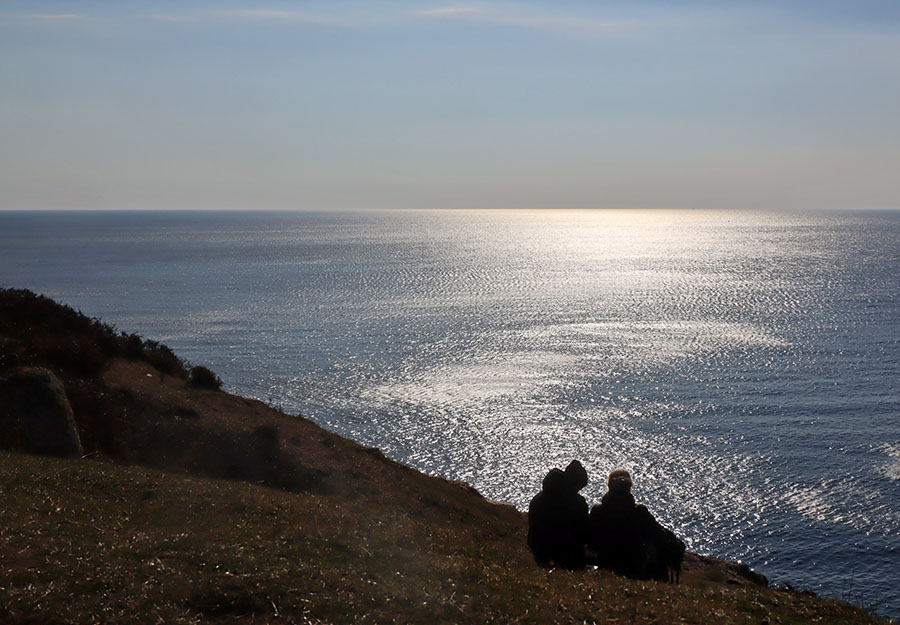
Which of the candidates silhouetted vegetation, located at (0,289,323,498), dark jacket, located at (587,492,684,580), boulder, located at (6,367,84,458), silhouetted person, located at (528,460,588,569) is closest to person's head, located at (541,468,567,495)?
silhouetted person, located at (528,460,588,569)

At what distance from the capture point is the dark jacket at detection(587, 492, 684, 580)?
1370 centimetres

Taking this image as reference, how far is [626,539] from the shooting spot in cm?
1378

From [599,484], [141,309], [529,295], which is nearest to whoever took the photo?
[599,484]

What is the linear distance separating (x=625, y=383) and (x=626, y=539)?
52198 mm

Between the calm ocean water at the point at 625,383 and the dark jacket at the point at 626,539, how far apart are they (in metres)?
17.2

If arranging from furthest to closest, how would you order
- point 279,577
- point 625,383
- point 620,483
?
point 625,383 < point 620,483 < point 279,577

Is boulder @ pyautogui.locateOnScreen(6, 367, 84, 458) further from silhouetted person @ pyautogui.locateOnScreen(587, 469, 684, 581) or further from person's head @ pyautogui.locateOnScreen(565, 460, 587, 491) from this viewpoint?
silhouetted person @ pyautogui.locateOnScreen(587, 469, 684, 581)

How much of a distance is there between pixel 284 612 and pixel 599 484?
36.3 metres

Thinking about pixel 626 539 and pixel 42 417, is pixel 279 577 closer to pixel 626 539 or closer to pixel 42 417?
pixel 626 539

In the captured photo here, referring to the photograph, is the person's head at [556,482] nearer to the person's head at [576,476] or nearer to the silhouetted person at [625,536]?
the person's head at [576,476]

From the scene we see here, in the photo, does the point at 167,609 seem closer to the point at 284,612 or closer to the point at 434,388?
the point at 284,612

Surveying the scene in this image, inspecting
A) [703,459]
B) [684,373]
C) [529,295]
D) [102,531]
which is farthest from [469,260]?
[102,531]

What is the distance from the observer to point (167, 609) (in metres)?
9.41

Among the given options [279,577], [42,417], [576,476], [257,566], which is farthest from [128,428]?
[576,476]
